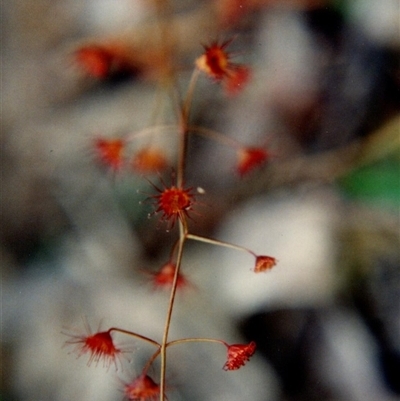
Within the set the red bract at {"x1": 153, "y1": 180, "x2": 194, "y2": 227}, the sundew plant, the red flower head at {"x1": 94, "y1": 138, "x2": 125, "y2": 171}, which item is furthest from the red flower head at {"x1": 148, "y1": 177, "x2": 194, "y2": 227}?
the red flower head at {"x1": 94, "y1": 138, "x2": 125, "y2": 171}

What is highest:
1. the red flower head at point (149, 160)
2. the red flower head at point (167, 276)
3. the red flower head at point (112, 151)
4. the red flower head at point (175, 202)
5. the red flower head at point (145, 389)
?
the red flower head at point (175, 202)

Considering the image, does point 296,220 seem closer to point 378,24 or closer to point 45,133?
point 378,24

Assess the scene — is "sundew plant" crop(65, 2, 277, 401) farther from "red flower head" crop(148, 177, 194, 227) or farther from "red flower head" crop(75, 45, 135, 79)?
"red flower head" crop(148, 177, 194, 227)

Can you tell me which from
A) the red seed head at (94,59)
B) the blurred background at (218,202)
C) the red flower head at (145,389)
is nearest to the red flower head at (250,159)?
the blurred background at (218,202)

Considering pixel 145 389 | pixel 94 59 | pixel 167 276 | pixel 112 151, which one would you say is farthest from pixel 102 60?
pixel 145 389

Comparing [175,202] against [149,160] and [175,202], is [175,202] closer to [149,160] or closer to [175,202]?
[175,202]

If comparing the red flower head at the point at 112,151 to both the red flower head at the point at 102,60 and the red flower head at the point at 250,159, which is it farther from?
the red flower head at the point at 250,159
